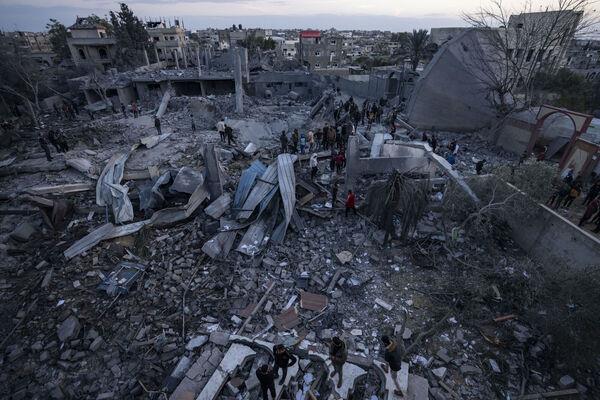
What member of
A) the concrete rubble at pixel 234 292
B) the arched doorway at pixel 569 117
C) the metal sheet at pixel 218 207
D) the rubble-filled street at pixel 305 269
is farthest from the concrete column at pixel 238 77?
the arched doorway at pixel 569 117

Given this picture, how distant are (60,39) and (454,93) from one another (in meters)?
47.7

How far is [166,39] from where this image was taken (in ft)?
136

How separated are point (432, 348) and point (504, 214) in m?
4.56

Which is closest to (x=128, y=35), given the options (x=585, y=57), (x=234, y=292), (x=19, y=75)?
(x=19, y=75)

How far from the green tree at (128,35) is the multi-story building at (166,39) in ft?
11.3

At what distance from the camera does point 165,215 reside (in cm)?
799

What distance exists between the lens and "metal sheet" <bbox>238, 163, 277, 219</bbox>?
7.72 m

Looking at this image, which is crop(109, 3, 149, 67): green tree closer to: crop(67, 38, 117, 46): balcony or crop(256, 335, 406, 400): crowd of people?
crop(67, 38, 117, 46): balcony

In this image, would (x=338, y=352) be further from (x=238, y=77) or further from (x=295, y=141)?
(x=238, y=77)

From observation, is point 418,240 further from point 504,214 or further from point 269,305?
point 269,305

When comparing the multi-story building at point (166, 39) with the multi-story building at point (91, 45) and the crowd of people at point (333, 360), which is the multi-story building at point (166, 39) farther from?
the crowd of people at point (333, 360)

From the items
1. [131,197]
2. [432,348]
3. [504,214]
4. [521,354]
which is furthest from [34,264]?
[504,214]

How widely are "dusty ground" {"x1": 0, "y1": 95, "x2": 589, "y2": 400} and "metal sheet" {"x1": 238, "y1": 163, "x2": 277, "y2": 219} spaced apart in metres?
1.02

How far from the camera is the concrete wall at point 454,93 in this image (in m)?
14.9
